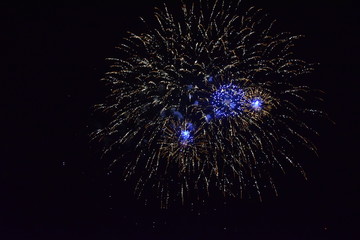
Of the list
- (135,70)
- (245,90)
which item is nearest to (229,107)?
(245,90)

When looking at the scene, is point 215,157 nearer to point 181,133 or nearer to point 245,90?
point 181,133

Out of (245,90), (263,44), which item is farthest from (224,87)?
(263,44)

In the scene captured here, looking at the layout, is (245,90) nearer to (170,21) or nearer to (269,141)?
(269,141)

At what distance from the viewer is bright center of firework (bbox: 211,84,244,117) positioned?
13.7 meters

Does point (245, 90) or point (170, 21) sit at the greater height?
point (170, 21)

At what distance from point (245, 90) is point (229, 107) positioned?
0.65 metres

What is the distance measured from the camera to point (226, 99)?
13781mm

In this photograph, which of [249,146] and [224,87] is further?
[249,146]

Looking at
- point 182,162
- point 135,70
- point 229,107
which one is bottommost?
point 182,162

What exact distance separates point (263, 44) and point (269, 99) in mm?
1541

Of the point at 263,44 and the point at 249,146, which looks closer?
the point at 263,44

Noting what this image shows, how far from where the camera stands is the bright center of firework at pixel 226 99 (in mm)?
13695

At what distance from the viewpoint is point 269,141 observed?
14.4 metres

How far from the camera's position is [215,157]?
14.4 metres
